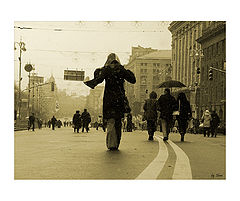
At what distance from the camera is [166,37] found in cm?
1269

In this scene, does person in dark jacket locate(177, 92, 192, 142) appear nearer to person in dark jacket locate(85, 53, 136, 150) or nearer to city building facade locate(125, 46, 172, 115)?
city building facade locate(125, 46, 172, 115)

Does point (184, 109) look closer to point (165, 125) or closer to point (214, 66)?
point (165, 125)

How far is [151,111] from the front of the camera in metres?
15.7

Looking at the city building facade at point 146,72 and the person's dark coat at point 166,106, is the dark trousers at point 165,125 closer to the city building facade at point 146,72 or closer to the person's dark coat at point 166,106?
the person's dark coat at point 166,106

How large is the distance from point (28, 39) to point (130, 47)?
2364 millimetres

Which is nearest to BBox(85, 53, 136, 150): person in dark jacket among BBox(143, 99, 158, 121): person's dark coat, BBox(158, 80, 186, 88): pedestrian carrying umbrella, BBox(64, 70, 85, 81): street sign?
BBox(64, 70, 85, 81): street sign

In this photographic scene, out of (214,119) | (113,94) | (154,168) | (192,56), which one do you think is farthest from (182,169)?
(214,119)

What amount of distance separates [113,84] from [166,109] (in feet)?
15.7

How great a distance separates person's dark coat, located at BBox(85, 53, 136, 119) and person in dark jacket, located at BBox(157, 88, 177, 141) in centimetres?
459

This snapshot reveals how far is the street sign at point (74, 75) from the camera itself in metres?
12.9

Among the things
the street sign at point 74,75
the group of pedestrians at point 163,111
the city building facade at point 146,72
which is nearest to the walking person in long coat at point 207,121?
the group of pedestrians at point 163,111

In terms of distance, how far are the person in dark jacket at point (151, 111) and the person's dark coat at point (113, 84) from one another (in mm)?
4724
